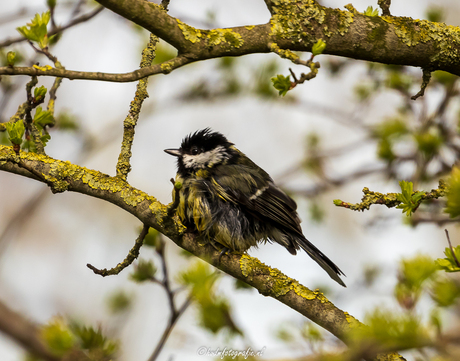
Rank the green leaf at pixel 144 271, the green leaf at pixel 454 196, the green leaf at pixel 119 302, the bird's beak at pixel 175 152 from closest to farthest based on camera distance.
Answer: the green leaf at pixel 454 196, the green leaf at pixel 144 271, the green leaf at pixel 119 302, the bird's beak at pixel 175 152

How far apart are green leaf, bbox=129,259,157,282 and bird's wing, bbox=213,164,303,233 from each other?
2.36 feet

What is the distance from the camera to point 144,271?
2637 mm

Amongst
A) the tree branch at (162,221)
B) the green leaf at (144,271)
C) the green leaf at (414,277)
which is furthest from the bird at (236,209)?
the green leaf at (414,277)

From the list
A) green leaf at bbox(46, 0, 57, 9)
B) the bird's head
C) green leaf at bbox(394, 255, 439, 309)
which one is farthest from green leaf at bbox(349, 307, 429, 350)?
green leaf at bbox(46, 0, 57, 9)

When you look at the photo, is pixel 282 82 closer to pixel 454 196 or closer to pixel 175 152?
pixel 454 196

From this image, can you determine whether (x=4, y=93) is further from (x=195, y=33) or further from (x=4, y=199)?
(x=4, y=199)

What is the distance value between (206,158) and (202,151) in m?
0.10

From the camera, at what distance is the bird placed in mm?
3014

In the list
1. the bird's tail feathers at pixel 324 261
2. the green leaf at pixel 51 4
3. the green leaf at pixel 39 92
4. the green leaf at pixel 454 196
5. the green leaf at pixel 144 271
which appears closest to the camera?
the green leaf at pixel 454 196

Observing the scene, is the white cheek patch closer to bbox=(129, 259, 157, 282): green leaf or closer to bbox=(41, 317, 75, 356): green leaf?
bbox=(129, 259, 157, 282): green leaf

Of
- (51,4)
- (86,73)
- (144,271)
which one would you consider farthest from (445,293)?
(51,4)

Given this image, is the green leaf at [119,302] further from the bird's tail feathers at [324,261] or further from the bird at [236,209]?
the bird's tail feathers at [324,261]

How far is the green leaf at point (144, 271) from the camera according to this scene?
8.67ft

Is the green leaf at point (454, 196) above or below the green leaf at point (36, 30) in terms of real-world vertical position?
below
